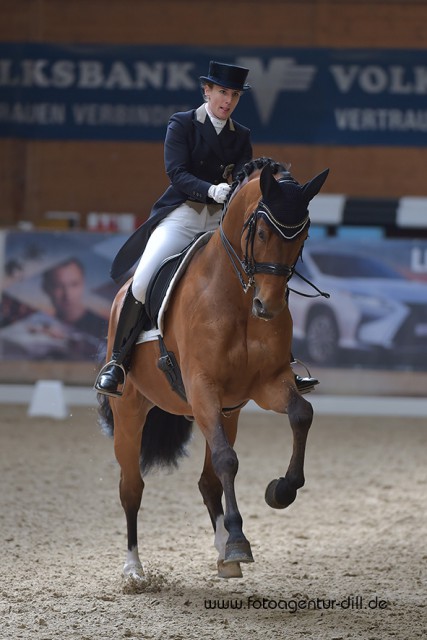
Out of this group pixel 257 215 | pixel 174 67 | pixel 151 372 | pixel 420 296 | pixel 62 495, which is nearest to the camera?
pixel 257 215

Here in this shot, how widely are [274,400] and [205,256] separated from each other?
29.2 inches

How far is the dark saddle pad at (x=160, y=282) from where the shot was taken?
17.1 ft

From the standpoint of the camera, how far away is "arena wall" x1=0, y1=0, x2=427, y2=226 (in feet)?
51.5

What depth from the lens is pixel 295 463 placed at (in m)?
4.53

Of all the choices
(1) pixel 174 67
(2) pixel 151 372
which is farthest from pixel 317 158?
(2) pixel 151 372

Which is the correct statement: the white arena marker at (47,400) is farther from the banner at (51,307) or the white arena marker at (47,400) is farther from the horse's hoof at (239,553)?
the horse's hoof at (239,553)

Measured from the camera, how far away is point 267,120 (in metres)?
15.6

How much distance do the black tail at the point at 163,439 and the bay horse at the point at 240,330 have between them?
526 millimetres

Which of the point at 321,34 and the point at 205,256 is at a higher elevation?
the point at 321,34

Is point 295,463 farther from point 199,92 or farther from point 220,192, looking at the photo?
point 199,92

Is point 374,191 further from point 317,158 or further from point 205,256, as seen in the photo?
point 205,256

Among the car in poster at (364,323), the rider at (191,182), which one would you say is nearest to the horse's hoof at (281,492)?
the rider at (191,182)

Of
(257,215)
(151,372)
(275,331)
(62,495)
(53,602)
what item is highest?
(257,215)

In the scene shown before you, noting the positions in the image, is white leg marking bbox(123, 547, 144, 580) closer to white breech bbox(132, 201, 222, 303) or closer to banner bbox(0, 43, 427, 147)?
white breech bbox(132, 201, 222, 303)
